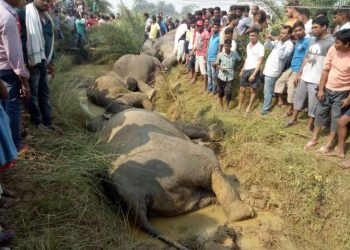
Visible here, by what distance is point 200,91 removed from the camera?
327 inches

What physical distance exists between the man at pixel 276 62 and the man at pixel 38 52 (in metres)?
3.54

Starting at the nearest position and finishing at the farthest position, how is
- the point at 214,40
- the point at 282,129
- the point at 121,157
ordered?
the point at 121,157, the point at 282,129, the point at 214,40

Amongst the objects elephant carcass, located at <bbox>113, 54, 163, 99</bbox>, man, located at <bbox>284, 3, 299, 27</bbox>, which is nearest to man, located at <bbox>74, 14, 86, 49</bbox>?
elephant carcass, located at <bbox>113, 54, 163, 99</bbox>

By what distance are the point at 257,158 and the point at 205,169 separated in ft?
3.06

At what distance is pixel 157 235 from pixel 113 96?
4.78m

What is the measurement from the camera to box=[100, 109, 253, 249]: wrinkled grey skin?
4.02 meters

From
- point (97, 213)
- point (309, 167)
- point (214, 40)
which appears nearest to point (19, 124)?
point (97, 213)

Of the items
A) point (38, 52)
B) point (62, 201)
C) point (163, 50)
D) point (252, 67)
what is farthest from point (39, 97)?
point (163, 50)

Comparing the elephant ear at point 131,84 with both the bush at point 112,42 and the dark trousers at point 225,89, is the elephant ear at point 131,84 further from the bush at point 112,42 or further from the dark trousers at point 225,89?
the bush at point 112,42

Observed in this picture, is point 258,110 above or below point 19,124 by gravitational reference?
below

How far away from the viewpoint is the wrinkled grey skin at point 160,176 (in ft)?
13.2

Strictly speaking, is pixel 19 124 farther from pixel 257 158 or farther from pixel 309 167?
pixel 309 167

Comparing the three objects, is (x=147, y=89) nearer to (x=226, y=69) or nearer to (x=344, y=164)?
(x=226, y=69)

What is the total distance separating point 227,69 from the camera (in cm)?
676
